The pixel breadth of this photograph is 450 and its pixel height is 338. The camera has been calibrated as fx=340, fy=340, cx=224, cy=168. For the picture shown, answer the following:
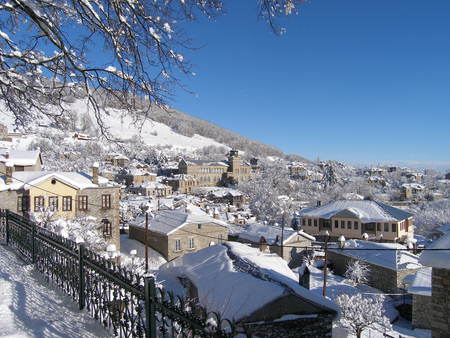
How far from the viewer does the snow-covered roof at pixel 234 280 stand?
30.7ft

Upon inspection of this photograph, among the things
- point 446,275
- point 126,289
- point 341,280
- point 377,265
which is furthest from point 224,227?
point 126,289

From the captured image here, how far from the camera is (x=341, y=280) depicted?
26328 millimetres

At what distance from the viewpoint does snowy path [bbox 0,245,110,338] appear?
182 inches

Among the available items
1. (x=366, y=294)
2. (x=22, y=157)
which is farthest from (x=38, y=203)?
(x=366, y=294)

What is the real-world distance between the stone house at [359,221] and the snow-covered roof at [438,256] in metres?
34.0

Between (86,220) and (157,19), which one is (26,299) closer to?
(157,19)

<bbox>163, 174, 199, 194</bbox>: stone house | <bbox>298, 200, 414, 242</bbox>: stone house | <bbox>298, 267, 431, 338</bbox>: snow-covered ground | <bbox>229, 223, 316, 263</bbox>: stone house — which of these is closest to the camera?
<bbox>298, 267, 431, 338</bbox>: snow-covered ground

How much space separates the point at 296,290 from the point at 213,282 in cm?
289

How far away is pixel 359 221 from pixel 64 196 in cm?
3175

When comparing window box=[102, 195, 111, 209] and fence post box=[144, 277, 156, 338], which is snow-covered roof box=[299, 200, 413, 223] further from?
fence post box=[144, 277, 156, 338]

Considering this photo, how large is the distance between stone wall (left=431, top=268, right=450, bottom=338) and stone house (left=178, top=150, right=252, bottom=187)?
314 ft

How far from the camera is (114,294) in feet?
15.5

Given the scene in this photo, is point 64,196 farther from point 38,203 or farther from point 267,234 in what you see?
point 267,234

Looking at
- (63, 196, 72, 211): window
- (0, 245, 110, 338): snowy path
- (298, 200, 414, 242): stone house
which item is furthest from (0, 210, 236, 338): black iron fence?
(298, 200, 414, 242): stone house
